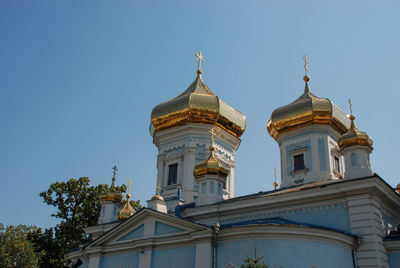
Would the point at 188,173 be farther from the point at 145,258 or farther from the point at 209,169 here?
the point at 145,258

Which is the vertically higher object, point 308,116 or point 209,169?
point 308,116

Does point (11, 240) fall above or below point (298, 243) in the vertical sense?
above

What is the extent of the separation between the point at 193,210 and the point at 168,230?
1.49 m

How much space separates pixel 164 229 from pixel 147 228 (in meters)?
0.69

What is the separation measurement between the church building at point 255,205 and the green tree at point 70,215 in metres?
6.67

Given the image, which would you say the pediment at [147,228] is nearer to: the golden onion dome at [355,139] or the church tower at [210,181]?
the church tower at [210,181]

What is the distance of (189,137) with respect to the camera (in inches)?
707

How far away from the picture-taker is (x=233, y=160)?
62.3 feet

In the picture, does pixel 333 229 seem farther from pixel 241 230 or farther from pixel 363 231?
pixel 241 230

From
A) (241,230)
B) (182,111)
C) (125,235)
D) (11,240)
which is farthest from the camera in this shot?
(11,240)

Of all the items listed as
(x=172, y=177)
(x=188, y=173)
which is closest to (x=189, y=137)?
(x=188, y=173)

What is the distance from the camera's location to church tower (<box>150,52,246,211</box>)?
57.3 ft

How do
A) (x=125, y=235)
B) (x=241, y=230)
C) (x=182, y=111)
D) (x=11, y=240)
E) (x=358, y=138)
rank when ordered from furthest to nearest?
(x=11, y=240) → (x=182, y=111) → (x=125, y=235) → (x=358, y=138) → (x=241, y=230)

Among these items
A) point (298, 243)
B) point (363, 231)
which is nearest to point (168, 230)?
point (298, 243)
